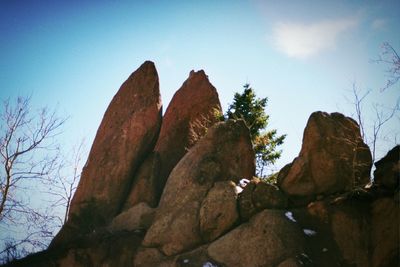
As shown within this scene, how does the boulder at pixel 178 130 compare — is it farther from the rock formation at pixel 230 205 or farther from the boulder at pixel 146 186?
the rock formation at pixel 230 205

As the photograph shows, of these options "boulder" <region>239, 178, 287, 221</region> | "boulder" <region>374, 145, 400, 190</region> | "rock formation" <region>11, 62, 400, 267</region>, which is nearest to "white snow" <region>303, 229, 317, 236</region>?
"rock formation" <region>11, 62, 400, 267</region>

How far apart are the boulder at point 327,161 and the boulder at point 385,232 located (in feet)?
5.01

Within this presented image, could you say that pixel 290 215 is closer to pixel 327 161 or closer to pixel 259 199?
pixel 259 199

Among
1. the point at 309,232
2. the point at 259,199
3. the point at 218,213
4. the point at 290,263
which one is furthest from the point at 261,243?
the point at 218,213

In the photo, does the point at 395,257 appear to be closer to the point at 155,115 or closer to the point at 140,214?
the point at 140,214

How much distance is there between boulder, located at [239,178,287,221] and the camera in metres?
12.5

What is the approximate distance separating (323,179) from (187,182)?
19.9 feet

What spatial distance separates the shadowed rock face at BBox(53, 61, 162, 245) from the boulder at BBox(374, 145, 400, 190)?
12125 mm

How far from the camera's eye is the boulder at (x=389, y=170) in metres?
10.6

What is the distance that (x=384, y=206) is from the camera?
1030cm

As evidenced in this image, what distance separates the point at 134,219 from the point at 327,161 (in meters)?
9.86

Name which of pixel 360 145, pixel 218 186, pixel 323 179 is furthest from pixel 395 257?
pixel 218 186

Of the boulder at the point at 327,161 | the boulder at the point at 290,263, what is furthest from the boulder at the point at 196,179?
the boulder at the point at 290,263

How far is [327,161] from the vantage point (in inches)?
491
